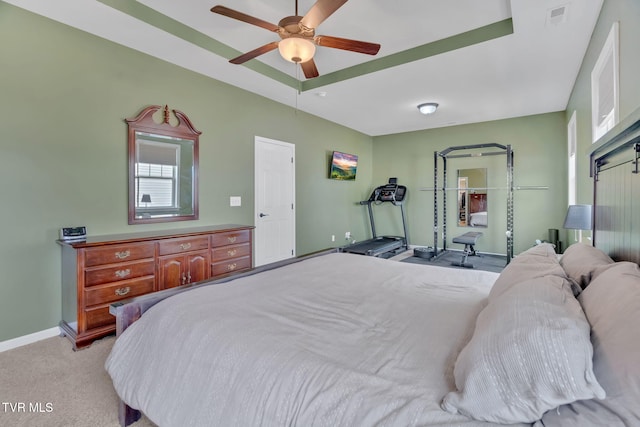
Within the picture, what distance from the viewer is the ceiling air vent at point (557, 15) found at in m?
2.47

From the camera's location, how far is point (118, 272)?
2.65 meters

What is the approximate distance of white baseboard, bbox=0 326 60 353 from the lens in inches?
98.4

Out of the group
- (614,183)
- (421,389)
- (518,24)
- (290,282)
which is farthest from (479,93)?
(421,389)

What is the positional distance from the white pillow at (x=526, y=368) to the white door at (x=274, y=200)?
3949 mm

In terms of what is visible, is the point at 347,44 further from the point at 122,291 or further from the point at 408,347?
the point at 122,291

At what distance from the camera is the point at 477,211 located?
6219 mm

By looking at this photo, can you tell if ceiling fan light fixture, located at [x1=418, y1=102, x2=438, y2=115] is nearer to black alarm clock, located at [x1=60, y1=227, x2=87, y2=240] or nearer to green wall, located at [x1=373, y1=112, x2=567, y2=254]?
green wall, located at [x1=373, y1=112, x2=567, y2=254]

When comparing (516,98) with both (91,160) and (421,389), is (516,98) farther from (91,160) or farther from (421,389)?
(91,160)

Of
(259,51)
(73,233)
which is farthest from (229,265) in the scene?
(259,51)

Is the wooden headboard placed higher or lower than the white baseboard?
higher

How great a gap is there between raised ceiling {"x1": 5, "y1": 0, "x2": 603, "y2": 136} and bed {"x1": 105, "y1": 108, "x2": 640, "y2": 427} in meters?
1.79

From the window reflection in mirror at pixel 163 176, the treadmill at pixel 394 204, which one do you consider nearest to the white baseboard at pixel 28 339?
the window reflection in mirror at pixel 163 176

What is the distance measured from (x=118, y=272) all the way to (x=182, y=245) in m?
0.60

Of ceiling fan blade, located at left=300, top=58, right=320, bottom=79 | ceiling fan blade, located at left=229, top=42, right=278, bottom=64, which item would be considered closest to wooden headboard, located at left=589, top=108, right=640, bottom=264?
ceiling fan blade, located at left=300, top=58, right=320, bottom=79
